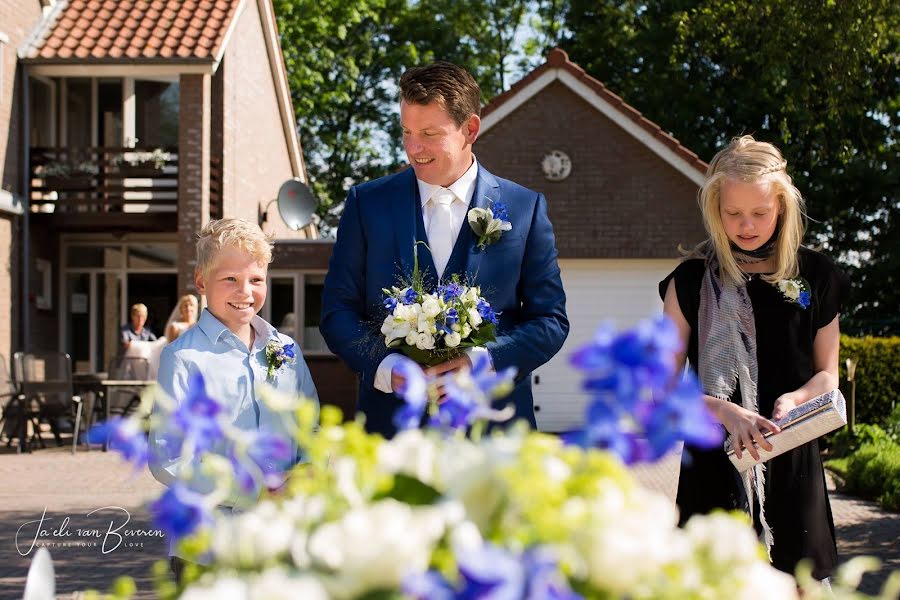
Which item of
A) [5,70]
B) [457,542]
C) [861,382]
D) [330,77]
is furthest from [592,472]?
[330,77]

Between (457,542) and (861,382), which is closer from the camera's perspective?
(457,542)

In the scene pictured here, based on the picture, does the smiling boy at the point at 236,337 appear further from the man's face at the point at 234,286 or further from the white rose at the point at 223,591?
the white rose at the point at 223,591

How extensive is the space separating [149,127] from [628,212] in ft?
28.7

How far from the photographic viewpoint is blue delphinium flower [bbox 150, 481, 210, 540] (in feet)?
3.44

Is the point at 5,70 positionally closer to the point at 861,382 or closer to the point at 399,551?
the point at 861,382

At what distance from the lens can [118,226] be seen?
18.6 m

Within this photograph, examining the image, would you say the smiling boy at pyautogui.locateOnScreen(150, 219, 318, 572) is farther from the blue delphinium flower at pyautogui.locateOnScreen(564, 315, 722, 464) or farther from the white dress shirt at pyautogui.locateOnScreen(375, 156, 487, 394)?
the blue delphinium flower at pyautogui.locateOnScreen(564, 315, 722, 464)

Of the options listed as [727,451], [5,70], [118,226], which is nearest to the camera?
[727,451]

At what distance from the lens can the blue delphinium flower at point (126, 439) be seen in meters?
1.11

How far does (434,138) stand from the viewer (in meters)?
2.93

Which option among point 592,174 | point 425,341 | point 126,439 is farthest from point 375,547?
point 592,174

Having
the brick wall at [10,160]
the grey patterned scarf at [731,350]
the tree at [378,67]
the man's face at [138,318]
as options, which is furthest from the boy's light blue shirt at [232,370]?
the tree at [378,67]

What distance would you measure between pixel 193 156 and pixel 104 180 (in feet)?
5.41

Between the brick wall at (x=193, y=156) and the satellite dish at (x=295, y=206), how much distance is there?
5.96ft
